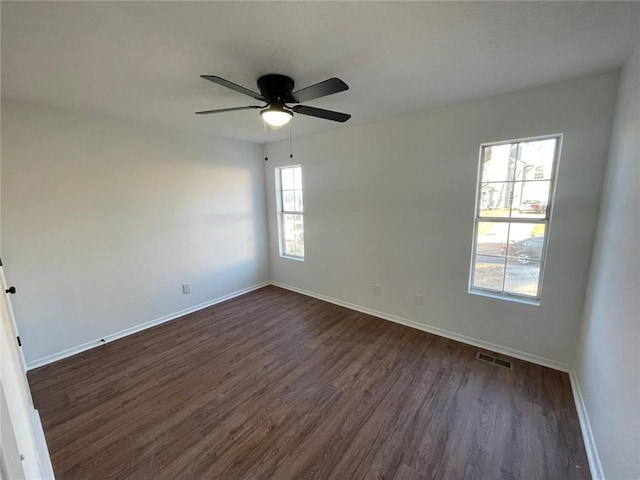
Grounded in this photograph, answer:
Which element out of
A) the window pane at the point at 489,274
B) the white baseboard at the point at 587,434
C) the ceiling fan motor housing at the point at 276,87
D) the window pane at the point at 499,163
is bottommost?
the white baseboard at the point at 587,434

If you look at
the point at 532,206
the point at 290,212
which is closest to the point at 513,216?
the point at 532,206

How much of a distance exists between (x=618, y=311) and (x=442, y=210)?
1.56m

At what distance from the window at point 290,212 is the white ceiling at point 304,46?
2002mm

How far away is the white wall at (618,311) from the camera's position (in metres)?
1.26

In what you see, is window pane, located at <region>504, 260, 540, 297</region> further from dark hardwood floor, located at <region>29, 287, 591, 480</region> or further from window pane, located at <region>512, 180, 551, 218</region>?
dark hardwood floor, located at <region>29, 287, 591, 480</region>

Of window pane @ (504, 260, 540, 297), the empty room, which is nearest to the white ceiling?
the empty room

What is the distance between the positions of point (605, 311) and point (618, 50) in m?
1.67

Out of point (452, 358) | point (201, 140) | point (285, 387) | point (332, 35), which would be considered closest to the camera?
Result: point (332, 35)

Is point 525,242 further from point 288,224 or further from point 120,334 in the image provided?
point 120,334

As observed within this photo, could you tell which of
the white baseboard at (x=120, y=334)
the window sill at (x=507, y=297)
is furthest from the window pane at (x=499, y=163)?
the white baseboard at (x=120, y=334)

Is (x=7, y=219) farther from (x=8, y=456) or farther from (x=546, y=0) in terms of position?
(x=546, y=0)

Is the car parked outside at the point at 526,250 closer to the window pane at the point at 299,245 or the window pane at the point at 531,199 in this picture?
the window pane at the point at 531,199

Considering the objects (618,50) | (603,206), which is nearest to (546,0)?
(618,50)

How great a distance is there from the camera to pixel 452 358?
2.58 meters
